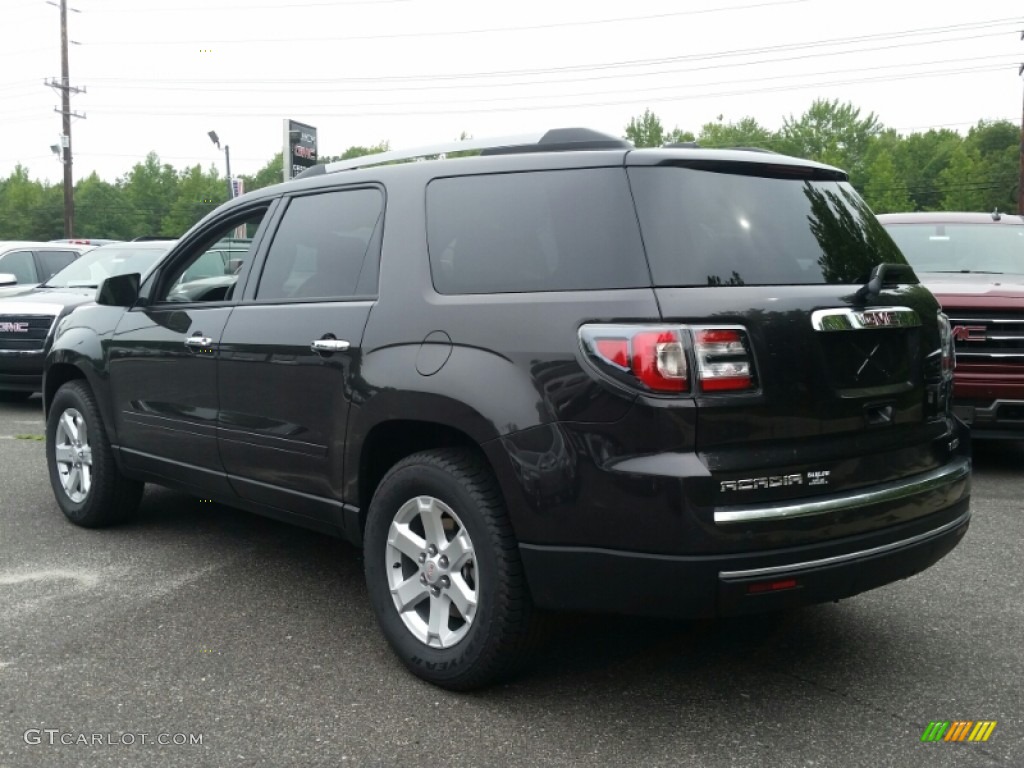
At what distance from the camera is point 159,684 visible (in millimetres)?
3641

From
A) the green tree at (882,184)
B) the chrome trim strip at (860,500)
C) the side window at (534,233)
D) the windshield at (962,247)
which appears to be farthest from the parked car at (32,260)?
the green tree at (882,184)

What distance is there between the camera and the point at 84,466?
5.75 m

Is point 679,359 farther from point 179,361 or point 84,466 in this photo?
point 84,466

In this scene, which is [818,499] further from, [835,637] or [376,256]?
[376,256]

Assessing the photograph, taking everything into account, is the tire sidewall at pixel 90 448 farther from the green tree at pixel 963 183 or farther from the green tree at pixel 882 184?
the green tree at pixel 963 183

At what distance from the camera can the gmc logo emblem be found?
23.3 ft

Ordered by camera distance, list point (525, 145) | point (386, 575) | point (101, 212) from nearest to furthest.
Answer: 1. point (386, 575)
2. point (525, 145)
3. point (101, 212)

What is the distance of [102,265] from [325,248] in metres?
8.61

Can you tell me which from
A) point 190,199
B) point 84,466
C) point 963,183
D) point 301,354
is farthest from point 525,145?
point 190,199

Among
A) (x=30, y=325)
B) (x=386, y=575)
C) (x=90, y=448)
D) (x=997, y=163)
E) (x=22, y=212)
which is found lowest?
(x=386, y=575)

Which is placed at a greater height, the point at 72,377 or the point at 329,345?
the point at 329,345

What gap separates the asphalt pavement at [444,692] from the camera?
10.4 ft

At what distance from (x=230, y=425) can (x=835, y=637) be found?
8.64ft

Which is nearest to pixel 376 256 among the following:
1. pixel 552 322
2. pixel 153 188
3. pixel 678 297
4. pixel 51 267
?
pixel 552 322
